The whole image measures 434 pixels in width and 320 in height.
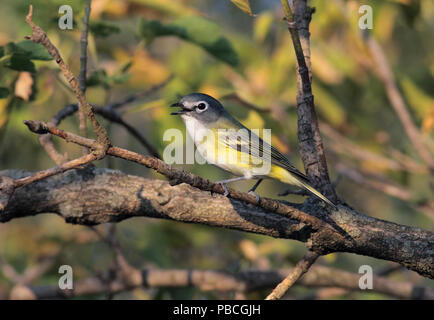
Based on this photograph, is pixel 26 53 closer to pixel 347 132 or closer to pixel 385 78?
pixel 385 78

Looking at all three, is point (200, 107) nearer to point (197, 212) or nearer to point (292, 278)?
point (197, 212)

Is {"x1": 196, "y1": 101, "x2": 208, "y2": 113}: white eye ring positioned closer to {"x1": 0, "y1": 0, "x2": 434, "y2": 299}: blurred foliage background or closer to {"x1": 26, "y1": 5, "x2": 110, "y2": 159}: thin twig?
{"x1": 0, "y1": 0, "x2": 434, "y2": 299}: blurred foliage background

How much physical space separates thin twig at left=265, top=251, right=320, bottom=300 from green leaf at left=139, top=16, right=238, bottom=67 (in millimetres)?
1584

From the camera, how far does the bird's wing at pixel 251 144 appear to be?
9.70ft

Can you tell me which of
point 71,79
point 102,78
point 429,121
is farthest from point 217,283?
point 71,79

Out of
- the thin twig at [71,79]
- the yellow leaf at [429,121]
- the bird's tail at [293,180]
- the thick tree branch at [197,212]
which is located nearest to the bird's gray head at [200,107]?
the bird's tail at [293,180]

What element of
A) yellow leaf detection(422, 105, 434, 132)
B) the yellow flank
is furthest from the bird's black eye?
yellow leaf detection(422, 105, 434, 132)

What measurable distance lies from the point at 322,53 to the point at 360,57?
0.70 meters

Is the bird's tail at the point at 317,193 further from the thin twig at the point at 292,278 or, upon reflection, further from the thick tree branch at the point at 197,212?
the thin twig at the point at 292,278

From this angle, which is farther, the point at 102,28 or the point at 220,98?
the point at 220,98

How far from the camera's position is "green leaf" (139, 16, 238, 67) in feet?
10.8

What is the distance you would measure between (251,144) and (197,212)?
2.46 feet

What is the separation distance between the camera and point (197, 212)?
96.4 inches
